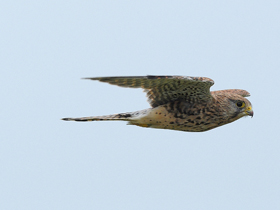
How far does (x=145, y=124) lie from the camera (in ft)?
26.4

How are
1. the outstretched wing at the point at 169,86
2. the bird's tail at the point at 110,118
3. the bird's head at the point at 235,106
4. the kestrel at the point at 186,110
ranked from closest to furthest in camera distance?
the outstretched wing at the point at 169,86 → the kestrel at the point at 186,110 → the bird's tail at the point at 110,118 → the bird's head at the point at 235,106

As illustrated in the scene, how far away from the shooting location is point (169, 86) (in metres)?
7.59

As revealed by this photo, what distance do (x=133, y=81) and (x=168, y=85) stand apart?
23.8 inches

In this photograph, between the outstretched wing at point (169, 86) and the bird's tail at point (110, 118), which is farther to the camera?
the bird's tail at point (110, 118)

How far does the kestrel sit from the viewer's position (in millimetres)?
7758

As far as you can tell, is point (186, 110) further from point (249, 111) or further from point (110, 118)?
point (110, 118)

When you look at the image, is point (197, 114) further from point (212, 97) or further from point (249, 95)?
point (249, 95)

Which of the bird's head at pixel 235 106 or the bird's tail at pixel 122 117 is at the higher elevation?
the bird's head at pixel 235 106

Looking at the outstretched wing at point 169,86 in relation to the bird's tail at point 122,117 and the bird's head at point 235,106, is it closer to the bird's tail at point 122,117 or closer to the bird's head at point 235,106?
the bird's tail at point 122,117

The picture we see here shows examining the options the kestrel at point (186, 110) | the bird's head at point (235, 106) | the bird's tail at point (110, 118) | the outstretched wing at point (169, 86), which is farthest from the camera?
the bird's head at point (235, 106)

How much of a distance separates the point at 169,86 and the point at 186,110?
60 cm

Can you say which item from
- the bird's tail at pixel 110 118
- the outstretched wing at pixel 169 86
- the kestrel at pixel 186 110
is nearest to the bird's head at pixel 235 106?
the kestrel at pixel 186 110

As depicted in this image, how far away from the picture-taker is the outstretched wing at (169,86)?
7062 mm

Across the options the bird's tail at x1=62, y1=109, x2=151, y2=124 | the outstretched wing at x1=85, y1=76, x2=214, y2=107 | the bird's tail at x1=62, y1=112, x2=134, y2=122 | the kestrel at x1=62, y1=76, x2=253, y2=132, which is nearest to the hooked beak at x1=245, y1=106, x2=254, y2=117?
the kestrel at x1=62, y1=76, x2=253, y2=132
